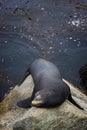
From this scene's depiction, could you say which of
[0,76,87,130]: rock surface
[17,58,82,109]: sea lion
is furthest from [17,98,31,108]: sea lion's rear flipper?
[0,76,87,130]: rock surface

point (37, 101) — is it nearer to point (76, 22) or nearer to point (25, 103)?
point (25, 103)

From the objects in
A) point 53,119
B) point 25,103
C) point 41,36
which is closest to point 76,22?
point 41,36

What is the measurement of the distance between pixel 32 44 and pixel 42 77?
338 centimetres

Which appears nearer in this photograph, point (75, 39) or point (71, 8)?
point (75, 39)

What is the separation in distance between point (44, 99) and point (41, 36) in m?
4.82

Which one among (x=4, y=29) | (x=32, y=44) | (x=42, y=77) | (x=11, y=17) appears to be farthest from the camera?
(x=11, y=17)

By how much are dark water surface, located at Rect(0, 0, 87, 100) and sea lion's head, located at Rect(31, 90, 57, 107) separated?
2487mm

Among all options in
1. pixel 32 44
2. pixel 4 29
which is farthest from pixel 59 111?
pixel 4 29

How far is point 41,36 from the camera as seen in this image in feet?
35.4

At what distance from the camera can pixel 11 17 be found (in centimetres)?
1205

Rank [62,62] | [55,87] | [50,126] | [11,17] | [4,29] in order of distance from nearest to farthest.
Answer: [50,126] < [55,87] < [62,62] < [4,29] < [11,17]

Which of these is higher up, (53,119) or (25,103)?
(53,119)

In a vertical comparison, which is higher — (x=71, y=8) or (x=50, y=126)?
(x=50, y=126)

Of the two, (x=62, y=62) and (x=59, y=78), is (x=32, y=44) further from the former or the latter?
(x=59, y=78)
